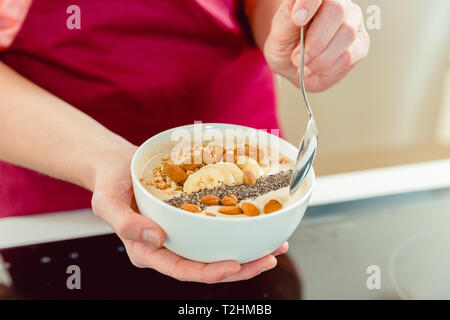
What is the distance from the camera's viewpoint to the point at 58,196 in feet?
3.10

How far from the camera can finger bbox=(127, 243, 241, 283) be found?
1.96ft

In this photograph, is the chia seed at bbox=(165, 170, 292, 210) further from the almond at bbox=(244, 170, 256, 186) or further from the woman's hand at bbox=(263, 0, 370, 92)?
the woman's hand at bbox=(263, 0, 370, 92)

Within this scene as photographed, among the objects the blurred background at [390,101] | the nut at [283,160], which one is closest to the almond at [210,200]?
the nut at [283,160]

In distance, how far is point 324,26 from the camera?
697 mm

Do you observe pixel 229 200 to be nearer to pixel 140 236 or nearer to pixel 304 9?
pixel 140 236

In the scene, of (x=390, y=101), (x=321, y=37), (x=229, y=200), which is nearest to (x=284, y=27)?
(x=321, y=37)

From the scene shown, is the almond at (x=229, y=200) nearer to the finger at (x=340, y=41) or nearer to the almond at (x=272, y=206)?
the almond at (x=272, y=206)

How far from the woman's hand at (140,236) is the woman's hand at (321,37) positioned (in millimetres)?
289

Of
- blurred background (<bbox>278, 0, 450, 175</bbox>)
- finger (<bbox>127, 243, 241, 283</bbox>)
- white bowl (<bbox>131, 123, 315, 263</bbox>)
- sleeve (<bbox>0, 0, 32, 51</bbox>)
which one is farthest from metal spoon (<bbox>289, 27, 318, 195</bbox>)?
blurred background (<bbox>278, 0, 450, 175</bbox>)

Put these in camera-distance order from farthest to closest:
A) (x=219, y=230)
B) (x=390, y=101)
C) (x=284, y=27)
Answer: (x=390, y=101)
(x=284, y=27)
(x=219, y=230)

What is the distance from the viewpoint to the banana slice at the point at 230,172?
63 centimetres

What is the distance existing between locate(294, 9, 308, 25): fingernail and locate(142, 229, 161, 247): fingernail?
334mm

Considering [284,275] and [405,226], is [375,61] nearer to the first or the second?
[405,226]

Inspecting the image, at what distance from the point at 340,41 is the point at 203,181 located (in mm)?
306
